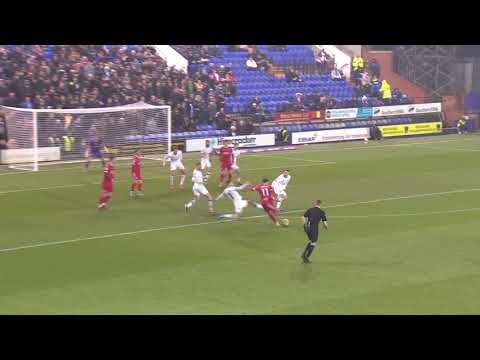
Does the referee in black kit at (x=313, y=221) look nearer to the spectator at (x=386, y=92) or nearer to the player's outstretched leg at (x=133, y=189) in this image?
the player's outstretched leg at (x=133, y=189)

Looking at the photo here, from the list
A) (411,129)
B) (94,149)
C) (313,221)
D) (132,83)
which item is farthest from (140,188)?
(411,129)

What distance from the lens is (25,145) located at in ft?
135

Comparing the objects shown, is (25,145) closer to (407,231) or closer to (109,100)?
(109,100)

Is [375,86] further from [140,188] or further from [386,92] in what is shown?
[140,188]

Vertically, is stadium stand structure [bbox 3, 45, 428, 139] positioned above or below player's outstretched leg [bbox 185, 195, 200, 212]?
above

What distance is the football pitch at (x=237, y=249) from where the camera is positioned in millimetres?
18750

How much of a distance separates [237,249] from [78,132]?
69.2 feet

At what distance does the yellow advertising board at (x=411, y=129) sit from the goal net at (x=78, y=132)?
19136mm

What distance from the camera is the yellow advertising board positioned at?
191 ft

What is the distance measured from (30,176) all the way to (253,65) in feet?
90.8

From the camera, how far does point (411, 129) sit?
2352 inches

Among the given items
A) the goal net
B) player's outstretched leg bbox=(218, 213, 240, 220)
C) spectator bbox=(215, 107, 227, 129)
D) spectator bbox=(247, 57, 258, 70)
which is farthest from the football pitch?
spectator bbox=(247, 57, 258, 70)

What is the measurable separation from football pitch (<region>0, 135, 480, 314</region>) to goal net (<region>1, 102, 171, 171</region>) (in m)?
2.42

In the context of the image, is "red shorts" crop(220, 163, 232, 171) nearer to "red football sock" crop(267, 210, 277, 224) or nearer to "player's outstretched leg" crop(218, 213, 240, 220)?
"player's outstretched leg" crop(218, 213, 240, 220)
